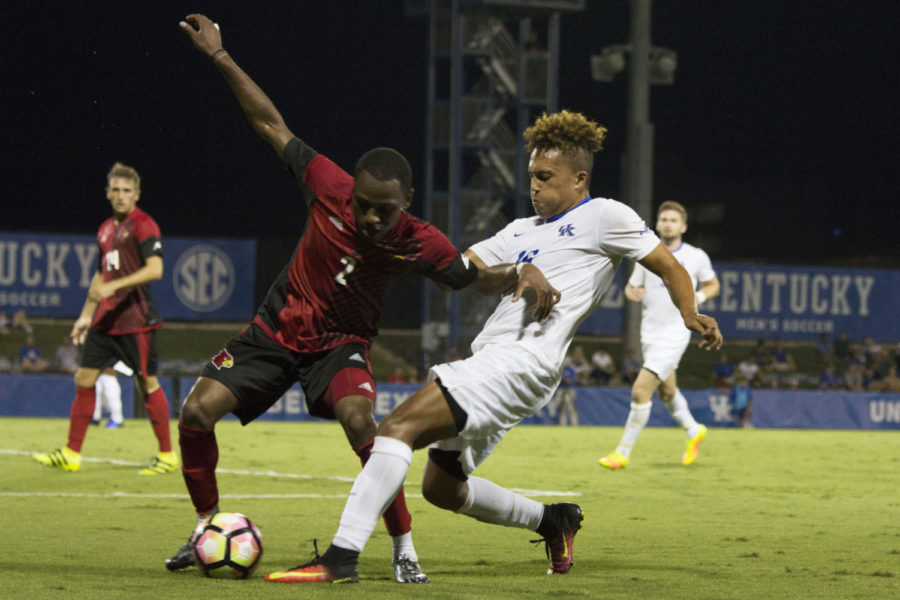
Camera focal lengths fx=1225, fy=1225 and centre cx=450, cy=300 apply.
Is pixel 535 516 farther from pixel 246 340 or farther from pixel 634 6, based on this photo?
pixel 634 6

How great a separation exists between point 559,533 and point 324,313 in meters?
1.46

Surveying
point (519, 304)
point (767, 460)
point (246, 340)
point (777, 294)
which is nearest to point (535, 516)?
point (519, 304)

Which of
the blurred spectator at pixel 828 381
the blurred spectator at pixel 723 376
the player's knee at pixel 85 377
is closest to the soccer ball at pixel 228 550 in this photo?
the player's knee at pixel 85 377

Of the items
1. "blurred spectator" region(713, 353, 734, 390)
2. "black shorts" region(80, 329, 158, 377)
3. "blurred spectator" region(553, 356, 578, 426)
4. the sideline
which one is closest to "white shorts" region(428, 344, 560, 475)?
the sideline

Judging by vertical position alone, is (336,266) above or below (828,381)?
above

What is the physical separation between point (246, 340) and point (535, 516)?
1.53 m

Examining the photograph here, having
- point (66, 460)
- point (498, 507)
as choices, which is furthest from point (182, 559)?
point (66, 460)

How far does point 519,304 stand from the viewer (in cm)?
514

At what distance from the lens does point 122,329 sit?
995 centimetres

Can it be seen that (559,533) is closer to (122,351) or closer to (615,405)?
(122,351)

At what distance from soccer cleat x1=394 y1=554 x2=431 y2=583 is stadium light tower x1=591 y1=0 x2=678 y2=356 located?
19562 mm

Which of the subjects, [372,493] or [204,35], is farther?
[204,35]

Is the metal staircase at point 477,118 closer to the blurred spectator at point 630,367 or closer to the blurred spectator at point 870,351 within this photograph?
the blurred spectator at point 630,367

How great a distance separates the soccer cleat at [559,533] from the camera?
5473 mm
